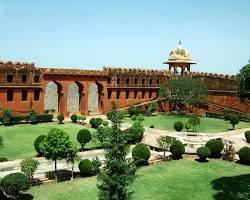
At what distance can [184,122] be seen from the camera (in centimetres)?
4788

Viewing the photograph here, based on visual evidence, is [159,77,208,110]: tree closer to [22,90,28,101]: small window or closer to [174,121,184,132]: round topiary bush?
[174,121,184,132]: round topiary bush

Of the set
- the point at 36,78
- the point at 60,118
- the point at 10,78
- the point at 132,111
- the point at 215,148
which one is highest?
the point at 36,78

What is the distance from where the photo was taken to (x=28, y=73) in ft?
157

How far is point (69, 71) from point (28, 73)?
6.12m

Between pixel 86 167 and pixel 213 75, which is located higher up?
pixel 213 75

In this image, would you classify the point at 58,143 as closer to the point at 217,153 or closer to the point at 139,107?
the point at 217,153

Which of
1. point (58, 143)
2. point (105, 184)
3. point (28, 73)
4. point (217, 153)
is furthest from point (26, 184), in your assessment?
point (28, 73)

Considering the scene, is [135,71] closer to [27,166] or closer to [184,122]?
[184,122]

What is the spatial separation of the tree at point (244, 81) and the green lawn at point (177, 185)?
5890mm

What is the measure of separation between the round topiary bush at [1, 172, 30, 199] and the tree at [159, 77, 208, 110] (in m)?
36.0

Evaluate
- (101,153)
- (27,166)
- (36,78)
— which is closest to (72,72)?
(36,78)

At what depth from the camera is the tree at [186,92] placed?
5355cm

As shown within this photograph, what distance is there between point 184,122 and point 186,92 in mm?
7501

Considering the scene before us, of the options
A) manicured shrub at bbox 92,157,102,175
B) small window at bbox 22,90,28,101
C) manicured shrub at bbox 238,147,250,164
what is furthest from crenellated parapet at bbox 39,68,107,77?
manicured shrub at bbox 238,147,250,164
